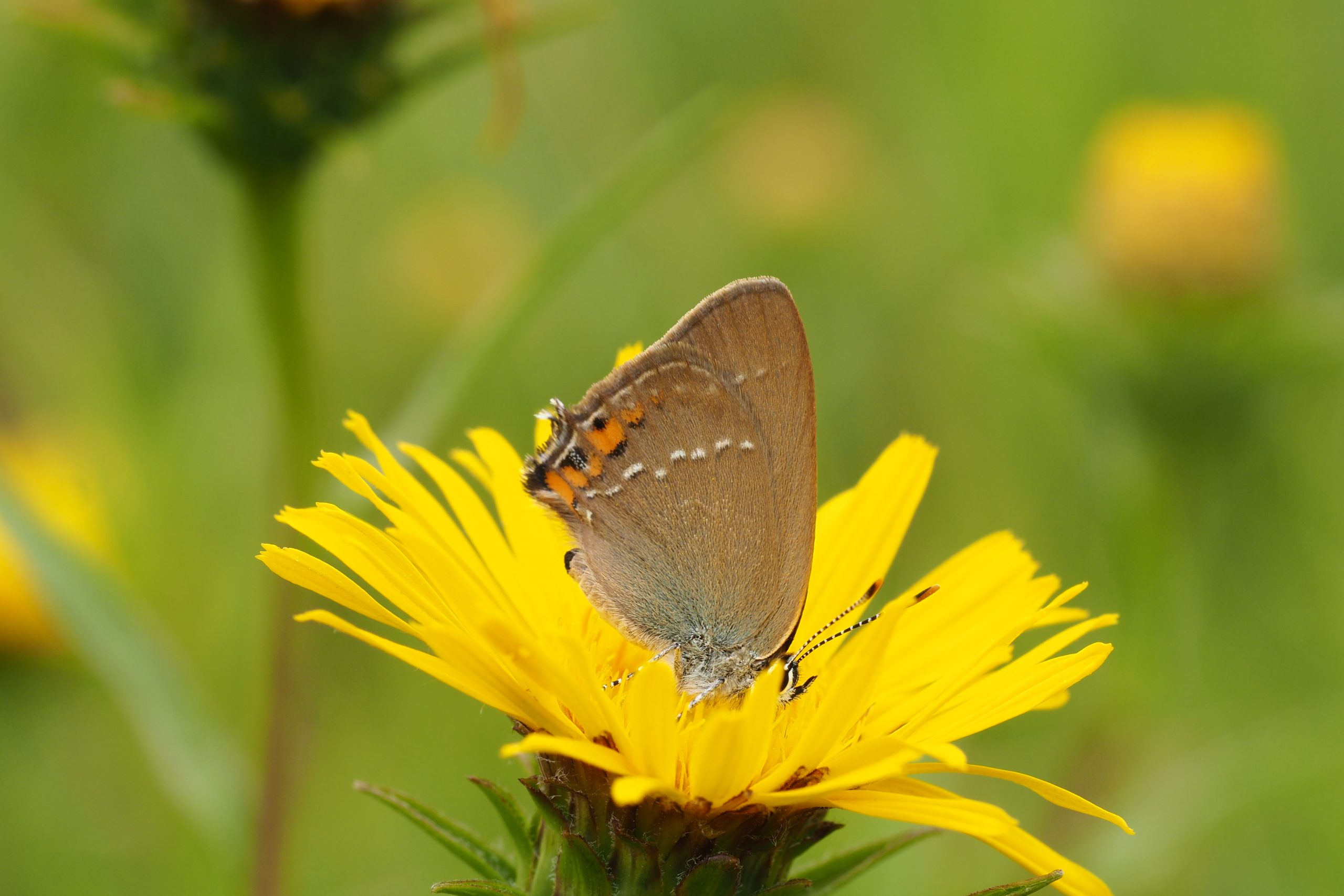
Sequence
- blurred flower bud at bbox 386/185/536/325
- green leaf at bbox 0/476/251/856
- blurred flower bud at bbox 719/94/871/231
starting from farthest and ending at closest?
blurred flower bud at bbox 386/185/536/325 < blurred flower bud at bbox 719/94/871/231 < green leaf at bbox 0/476/251/856

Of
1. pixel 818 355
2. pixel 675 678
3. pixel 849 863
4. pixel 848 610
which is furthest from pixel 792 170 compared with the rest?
pixel 849 863

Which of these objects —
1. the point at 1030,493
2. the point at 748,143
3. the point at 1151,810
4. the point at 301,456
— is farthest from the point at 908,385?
the point at 301,456

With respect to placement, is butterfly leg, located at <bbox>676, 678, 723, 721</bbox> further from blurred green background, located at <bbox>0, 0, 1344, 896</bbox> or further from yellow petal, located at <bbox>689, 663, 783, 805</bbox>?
blurred green background, located at <bbox>0, 0, 1344, 896</bbox>

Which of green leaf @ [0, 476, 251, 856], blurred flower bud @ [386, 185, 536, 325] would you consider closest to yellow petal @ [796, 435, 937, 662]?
green leaf @ [0, 476, 251, 856]

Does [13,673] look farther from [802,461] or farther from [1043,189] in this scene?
[1043,189]

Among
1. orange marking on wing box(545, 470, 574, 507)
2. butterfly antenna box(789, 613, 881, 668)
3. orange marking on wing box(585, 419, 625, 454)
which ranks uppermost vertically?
orange marking on wing box(585, 419, 625, 454)

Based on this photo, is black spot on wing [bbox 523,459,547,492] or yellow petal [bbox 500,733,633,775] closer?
yellow petal [bbox 500,733,633,775]

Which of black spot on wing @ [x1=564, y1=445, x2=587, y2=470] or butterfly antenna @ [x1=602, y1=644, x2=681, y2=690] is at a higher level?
black spot on wing @ [x1=564, y1=445, x2=587, y2=470]
